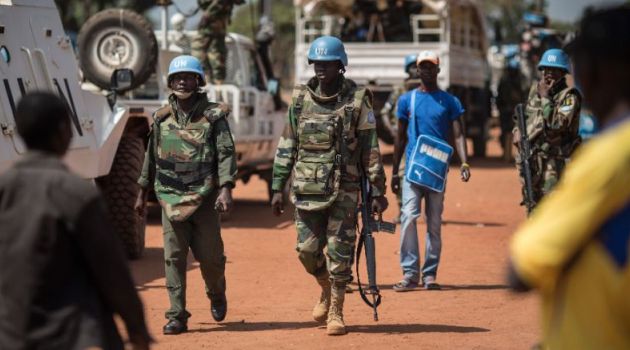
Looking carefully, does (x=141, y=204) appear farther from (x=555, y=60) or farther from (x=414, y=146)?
(x=555, y=60)

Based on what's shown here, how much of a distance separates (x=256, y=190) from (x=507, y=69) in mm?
8811

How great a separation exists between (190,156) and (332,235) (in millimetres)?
990

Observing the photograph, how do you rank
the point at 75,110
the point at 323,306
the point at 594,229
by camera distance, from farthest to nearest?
the point at 75,110
the point at 323,306
the point at 594,229

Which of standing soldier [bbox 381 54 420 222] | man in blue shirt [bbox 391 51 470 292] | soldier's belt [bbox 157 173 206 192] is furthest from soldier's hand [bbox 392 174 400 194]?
soldier's belt [bbox 157 173 206 192]

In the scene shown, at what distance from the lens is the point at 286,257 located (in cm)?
1238

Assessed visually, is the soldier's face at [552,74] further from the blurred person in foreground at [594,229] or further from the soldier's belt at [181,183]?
the blurred person in foreground at [594,229]

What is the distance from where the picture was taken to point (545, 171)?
382 inches

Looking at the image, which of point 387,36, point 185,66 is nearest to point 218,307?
point 185,66

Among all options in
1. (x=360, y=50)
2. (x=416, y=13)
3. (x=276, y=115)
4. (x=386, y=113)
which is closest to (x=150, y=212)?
(x=276, y=115)

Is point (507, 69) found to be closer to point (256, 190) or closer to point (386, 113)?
point (256, 190)

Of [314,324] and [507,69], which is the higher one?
[314,324]

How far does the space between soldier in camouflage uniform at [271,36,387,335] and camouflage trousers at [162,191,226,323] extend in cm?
45

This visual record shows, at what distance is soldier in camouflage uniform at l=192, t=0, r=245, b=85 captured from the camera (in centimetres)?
1566

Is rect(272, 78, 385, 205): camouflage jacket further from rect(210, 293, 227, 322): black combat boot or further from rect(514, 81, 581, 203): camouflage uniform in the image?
rect(514, 81, 581, 203): camouflage uniform
